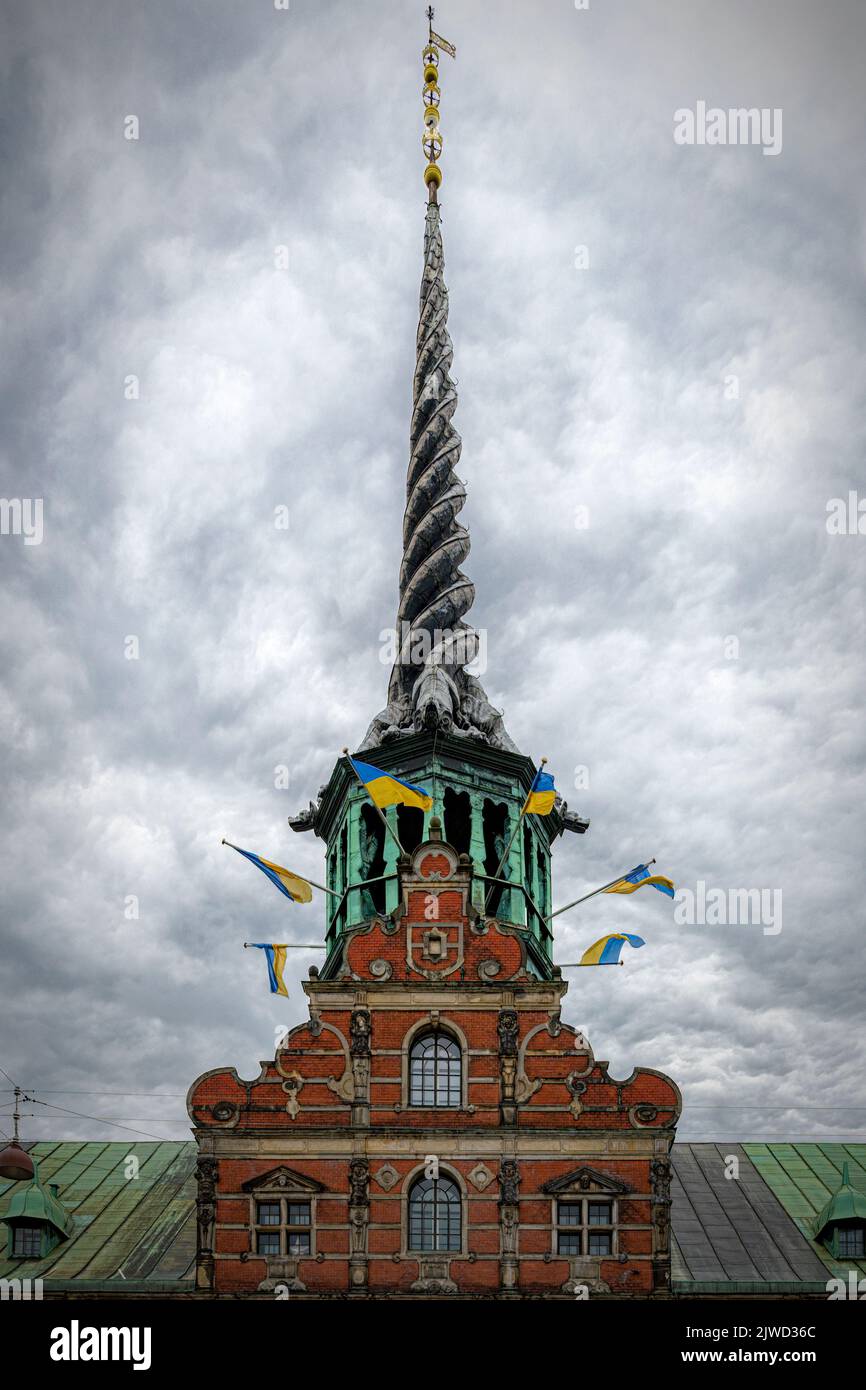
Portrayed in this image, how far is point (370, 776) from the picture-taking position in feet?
143

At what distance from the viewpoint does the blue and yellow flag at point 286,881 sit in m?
43.5

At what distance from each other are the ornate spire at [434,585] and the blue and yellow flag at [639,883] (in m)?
6.67

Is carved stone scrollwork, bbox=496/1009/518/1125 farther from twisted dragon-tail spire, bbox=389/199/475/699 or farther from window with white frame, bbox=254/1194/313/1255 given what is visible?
twisted dragon-tail spire, bbox=389/199/475/699

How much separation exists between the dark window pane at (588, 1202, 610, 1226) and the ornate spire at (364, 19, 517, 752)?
15290 mm

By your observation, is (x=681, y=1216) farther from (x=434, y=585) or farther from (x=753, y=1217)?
(x=434, y=585)

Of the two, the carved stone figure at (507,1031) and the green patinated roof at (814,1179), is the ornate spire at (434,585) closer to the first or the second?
the carved stone figure at (507,1031)

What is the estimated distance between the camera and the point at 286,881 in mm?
43594

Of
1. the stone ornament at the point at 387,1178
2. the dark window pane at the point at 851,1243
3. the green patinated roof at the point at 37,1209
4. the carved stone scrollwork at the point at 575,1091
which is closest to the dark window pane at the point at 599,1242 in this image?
the carved stone scrollwork at the point at 575,1091

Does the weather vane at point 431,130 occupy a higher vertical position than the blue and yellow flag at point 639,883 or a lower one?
higher

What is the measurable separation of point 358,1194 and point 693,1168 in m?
15.2
